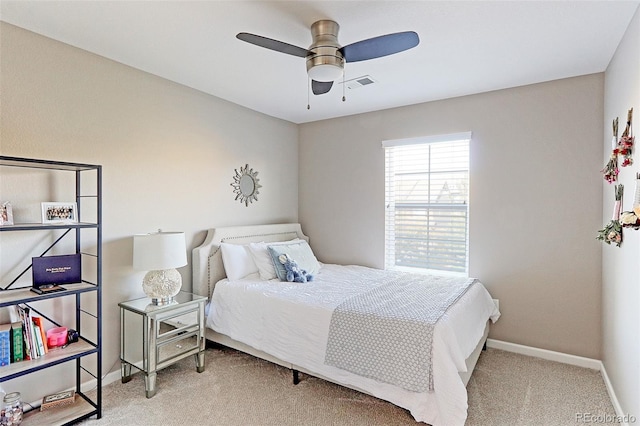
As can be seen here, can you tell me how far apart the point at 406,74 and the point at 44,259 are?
9.95 ft

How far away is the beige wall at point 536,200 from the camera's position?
2.91 metres

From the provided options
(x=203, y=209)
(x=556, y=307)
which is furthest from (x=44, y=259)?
(x=556, y=307)

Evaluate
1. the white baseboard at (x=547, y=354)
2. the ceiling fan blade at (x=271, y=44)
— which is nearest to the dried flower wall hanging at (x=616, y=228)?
the white baseboard at (x=547, y=354)

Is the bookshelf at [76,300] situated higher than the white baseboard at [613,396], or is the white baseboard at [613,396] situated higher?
the bookshelf at [76,300]

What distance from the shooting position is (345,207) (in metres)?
4.29

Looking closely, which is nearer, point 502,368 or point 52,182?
point 52,182

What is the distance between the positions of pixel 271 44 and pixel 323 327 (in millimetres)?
1887

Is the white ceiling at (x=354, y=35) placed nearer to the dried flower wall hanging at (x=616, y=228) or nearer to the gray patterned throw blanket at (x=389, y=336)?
the dried flower wall hanging at (x=616, y=228)

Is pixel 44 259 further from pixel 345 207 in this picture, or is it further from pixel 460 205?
pixel 460 205

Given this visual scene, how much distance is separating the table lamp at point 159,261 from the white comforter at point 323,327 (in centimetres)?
52

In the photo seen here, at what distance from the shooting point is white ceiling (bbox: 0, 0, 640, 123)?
1.95 metres

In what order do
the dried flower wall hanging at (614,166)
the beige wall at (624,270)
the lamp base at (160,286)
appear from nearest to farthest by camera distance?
the beige wall at (624,270) < the dried flower wall hanging at (614,166) < the lamp base at (160,286)

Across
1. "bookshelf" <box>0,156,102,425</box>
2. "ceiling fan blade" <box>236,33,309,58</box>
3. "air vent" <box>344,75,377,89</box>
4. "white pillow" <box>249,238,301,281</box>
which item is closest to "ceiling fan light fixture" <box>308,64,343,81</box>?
"ceiling fan blade" <box>236,33,309,58</box>

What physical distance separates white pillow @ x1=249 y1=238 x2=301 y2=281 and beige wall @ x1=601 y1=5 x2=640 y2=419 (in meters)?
2.65
